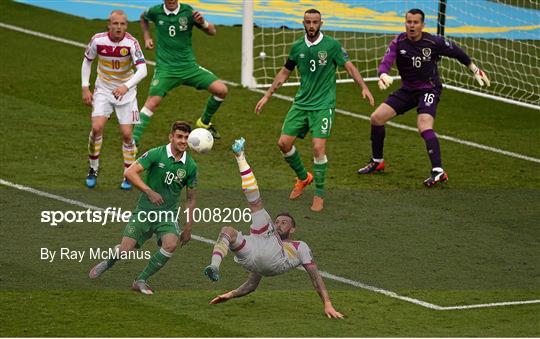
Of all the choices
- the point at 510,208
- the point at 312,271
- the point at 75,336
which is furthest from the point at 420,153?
the point at 75,336

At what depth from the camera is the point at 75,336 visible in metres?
12.0

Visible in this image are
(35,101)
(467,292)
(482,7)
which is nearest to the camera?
(467,292)

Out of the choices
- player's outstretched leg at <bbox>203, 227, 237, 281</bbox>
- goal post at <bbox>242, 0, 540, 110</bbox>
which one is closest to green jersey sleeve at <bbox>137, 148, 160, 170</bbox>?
player's outstretched leg at <bbox>203, 227, 237, 281</bbox>

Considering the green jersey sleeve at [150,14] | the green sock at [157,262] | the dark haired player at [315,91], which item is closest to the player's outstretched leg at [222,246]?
the green sock at [157,262]

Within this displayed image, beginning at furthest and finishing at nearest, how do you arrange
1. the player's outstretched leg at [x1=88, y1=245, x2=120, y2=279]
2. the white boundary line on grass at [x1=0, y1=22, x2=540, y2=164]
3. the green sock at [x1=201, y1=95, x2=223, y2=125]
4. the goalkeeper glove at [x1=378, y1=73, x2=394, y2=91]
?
the white boundary line on grass at [x1=0, y1=22, x2=540, y2=164], the green sock at [x1=201, y1=95, x2=223, y2=125], the goalkeeper glove at [x1=378, y1=73, x2=394, y2=91], the player's outstretched leg at [x1=88, y1=245, x2=120, y2=279]

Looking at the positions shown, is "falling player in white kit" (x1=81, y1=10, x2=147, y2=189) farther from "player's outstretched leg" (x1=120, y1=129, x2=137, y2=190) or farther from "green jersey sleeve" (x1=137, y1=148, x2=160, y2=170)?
"green jersey sleeve" (x1=137, y1=148, x2=160, y2=170)

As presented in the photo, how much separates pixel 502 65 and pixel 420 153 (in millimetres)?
5440

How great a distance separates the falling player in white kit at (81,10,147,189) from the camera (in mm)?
17078

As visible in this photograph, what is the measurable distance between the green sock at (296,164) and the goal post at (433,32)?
18.2 feet

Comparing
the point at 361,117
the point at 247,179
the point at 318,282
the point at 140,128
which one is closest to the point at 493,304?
the point at 318,282

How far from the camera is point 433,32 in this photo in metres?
25.4

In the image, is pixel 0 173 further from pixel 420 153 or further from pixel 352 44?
pixel 352 44

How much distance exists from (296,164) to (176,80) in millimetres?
2671

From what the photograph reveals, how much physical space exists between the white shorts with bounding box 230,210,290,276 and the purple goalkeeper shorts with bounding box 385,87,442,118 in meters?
A: 6.01
